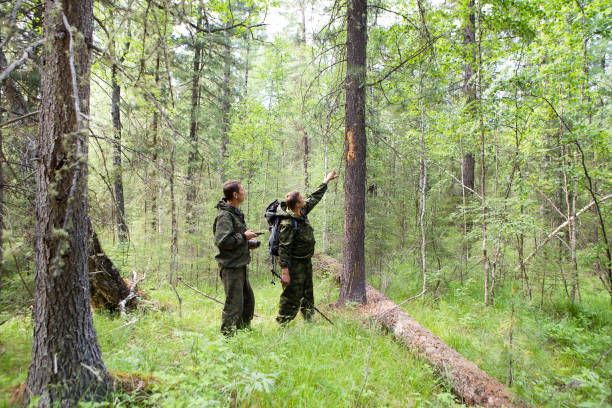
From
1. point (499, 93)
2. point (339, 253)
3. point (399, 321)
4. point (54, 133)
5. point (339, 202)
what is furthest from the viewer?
point (339, 253)

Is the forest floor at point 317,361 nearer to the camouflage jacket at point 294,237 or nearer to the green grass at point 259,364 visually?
the green grass at point 259,364

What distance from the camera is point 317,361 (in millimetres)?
3670

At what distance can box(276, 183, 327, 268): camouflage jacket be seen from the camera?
4.89 meters

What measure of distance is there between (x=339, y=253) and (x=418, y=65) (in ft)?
24.4

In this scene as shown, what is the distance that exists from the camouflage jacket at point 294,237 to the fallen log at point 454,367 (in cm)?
166

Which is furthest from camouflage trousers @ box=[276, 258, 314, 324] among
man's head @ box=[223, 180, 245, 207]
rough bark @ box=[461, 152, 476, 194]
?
rough bark @ box=[461, 152, 476, 194]

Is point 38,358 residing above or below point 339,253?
above

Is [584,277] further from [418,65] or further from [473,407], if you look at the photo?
[418,65]

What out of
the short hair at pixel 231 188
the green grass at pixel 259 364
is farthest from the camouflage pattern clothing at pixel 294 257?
the short hair at pixel 231 188

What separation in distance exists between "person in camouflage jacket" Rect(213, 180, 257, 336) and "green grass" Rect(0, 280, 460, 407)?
1.02 ft

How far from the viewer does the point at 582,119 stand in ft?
21.5

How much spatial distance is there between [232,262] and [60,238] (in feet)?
7.72

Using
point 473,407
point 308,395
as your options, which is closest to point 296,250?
point 308,395

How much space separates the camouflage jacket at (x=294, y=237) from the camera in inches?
193
